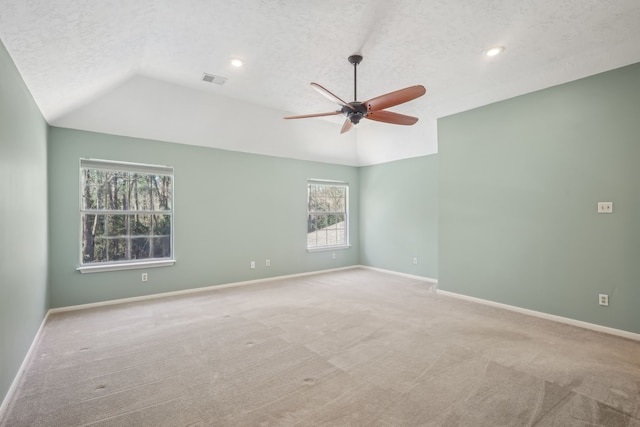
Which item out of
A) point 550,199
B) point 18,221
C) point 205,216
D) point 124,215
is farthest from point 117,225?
point 550,199

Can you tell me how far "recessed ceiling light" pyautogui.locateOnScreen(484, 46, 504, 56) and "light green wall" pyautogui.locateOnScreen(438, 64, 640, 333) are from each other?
113 centimetres

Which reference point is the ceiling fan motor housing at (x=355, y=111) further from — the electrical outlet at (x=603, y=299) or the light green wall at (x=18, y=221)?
the electrical outlet at (x=603, y=299)

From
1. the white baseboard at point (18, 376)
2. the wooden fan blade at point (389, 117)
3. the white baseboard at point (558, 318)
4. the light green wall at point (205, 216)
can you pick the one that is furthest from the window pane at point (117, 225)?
the white baseboard at point (558, 318)

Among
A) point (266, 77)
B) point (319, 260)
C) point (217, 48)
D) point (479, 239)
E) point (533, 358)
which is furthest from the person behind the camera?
point (319, 260)

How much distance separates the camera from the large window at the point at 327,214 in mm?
6430

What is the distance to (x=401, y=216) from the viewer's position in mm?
6176

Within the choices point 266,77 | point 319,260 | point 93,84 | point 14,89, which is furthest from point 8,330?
point 319,260

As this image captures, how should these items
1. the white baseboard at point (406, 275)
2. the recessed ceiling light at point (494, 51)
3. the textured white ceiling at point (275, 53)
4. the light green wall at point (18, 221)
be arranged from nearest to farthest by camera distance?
→ the light green wall at point (18, 221) < the textured white ceiling at point (275, 53) < the recessed ceiling light at point (494, 51) < the white baseboard at point (406, 275)

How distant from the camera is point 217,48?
2977 millimetres

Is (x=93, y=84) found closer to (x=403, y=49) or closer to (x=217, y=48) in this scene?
(x=217, y=48)

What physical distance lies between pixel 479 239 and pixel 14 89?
515 centimetres

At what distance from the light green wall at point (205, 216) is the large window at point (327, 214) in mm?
212

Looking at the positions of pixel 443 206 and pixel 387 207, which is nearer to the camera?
pixel 443 206

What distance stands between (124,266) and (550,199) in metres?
5.55
